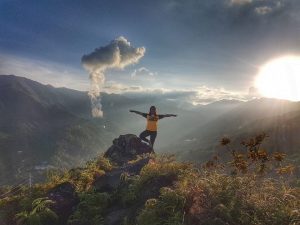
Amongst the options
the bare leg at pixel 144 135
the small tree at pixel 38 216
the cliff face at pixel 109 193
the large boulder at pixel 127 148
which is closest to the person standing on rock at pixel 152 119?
the bare leg at pixel 144 135

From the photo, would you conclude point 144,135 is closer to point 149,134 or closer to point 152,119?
point 149,134

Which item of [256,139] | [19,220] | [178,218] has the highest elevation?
[256,139]

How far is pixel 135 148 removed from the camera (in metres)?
23.8

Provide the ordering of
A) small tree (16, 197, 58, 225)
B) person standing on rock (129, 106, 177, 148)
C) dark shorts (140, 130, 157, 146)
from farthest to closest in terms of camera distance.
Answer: dark shorts (140, 130, 157, 146) < person standing on rock (129, 106, 177, 148) < small tree (16, 197, 58, 225)

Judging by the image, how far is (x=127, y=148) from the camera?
941 inches

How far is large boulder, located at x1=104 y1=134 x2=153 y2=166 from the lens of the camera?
23.5 m

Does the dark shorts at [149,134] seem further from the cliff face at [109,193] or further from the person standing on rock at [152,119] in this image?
the cliff face at [109,193]

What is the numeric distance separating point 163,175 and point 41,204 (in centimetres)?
386

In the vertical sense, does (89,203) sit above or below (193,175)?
below

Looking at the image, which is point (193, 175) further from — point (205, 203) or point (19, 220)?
point (19, 220)

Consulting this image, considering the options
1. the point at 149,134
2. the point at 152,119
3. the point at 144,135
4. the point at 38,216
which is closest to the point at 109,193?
the point at 38,216

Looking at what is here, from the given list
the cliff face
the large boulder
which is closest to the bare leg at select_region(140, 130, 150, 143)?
the large boulder

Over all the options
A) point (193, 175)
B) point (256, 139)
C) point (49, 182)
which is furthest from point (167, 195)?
point (49, 182)

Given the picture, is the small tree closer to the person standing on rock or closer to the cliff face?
the cliff face
